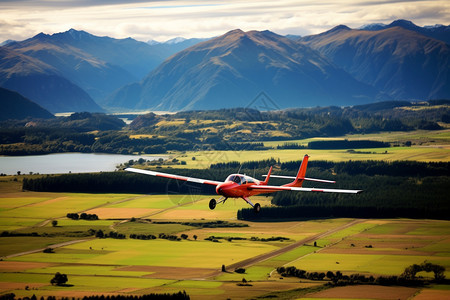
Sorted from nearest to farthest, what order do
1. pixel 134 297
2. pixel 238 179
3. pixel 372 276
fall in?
pixel 238 179, pixel 134 297, pixel 372 276

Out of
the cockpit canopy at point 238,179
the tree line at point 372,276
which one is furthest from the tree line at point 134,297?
the cockpit canopy at point 238,179

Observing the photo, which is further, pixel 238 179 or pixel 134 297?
pixel 134 297

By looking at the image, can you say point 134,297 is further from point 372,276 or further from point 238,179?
point 238,179

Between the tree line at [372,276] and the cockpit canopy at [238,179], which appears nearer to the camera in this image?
the cockpit canopy at [238,179]

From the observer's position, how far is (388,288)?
547 ft

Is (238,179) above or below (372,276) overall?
above

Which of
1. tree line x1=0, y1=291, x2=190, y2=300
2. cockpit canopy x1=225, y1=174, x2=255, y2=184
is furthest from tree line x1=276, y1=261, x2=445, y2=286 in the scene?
cockpit canopy x1=225, y1=174, x2=255, y2=184

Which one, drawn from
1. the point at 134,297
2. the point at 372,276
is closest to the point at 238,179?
the point at 134,297

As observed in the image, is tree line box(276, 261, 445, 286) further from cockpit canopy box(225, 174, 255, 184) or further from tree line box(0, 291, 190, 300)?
cockpit canopy box(225, 174, 255, 184)

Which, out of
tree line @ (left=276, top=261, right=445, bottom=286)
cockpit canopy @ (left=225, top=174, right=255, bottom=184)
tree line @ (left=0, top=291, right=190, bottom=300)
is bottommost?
tree line @ (left=0, top=291, right=190, bottom=300)

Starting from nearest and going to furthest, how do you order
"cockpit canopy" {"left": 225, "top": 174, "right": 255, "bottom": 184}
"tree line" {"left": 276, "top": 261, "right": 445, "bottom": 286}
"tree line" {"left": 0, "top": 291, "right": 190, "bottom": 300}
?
"cockpit canopy" {"left": 225, "top": 174, "right": 255, "bottom": 184}
"tree line" {"left": 0, "top": 291, "right": 190, "bottom": 300}
"tree line" {"left": 276, "top": 261, "right": 445, "bottom": 286}

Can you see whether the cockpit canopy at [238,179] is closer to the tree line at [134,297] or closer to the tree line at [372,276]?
the tree line at [134,297]

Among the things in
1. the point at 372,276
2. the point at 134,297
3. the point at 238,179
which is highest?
the point at 238,179

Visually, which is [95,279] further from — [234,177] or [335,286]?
[234,177]
